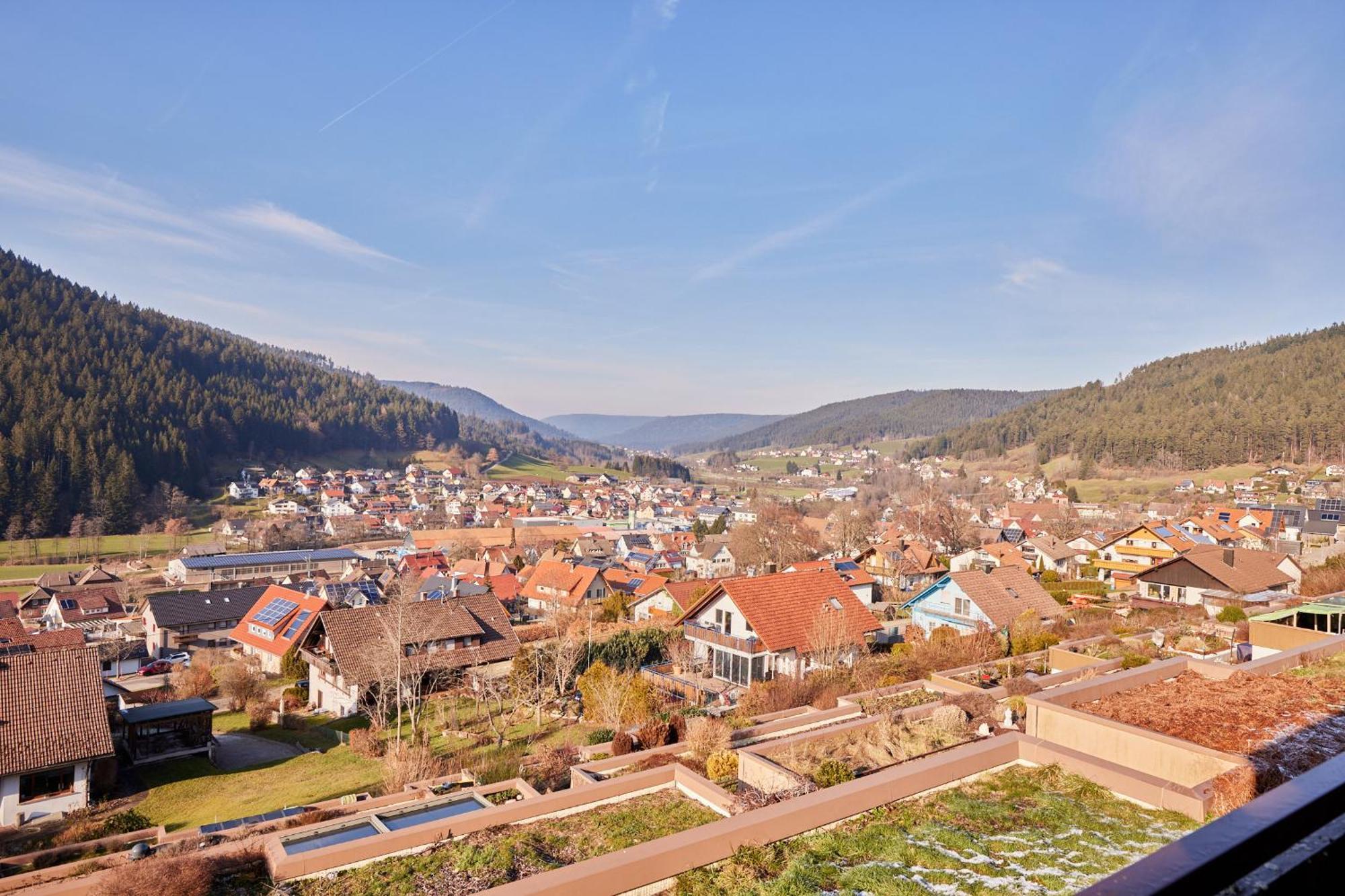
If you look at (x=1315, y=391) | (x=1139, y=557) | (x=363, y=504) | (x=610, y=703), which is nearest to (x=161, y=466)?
(x=363, y=504)

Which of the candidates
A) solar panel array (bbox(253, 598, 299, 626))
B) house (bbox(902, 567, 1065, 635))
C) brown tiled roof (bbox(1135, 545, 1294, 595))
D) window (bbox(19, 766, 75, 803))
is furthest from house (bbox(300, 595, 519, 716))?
brown tiled roof (bbox(1135, 545, 1294, 595))

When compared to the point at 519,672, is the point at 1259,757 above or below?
above

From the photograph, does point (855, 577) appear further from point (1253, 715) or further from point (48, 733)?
point (48, 733)

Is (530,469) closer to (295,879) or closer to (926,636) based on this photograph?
(926,636)

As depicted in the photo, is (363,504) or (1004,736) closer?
(1004,736)

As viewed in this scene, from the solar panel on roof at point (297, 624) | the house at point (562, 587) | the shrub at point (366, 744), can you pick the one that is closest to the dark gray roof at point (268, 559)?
the house at point (562, 587)

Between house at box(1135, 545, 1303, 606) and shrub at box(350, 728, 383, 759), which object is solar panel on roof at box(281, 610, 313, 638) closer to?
shrub at box(350, 728, 383, 759)
